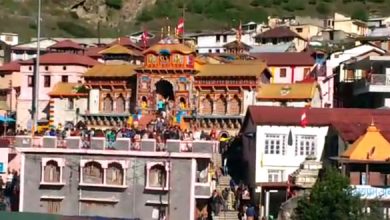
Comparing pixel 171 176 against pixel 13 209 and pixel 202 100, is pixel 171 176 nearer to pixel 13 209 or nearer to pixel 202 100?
pixel 13 209

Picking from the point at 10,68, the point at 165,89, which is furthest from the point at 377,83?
the point at 10,68

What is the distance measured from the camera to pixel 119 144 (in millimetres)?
44781

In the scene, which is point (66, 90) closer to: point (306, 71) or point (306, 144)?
point (306, 71)

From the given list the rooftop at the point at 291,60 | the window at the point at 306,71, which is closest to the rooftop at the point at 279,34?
the rooftop at the point at 291,60

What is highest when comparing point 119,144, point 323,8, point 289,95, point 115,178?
point 323,8

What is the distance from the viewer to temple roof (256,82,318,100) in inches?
2205

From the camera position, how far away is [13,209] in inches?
1817

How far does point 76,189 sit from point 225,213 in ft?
22.1

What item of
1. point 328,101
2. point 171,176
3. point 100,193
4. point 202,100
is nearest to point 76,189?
point 100,193

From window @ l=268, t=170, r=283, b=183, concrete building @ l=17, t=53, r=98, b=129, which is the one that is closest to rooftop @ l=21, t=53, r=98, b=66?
concrete building @ l=17, t=53, r=98, b=129

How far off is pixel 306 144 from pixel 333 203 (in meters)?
8.06

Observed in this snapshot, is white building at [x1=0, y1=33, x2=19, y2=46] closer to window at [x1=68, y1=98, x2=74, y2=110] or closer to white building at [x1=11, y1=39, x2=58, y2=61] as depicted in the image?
white building at [x1=11, y1=39, x2=58, y2=61]

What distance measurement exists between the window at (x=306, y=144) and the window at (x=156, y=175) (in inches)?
233

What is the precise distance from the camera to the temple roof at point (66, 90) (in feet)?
198
